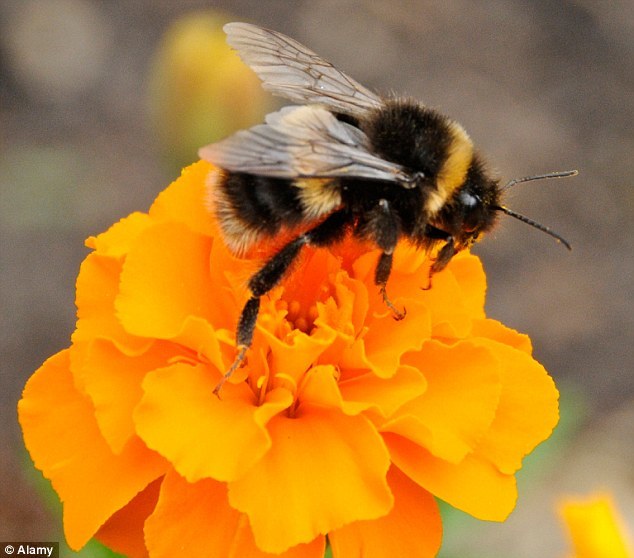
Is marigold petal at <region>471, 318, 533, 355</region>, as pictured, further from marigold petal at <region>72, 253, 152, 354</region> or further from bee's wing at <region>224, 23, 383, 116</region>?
marigold petal at <region>72, 253, 152, 354</region>

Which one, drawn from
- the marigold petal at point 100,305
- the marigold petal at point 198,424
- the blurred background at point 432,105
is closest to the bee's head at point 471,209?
the marigold petal at point 198,424

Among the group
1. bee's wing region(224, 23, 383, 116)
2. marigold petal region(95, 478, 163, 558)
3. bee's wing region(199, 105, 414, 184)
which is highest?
bee's wing region(199, 105, 414, 184)

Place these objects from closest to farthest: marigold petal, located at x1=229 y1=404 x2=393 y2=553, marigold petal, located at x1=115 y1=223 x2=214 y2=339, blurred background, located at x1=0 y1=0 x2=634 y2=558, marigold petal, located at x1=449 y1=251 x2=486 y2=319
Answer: marigold petal, located at x1=229 y1=404 x2=393 y2=553 < marigold petal, located at x1=115 y1=223 x2=214 y2=339 < marigold petal, located at x1=449 y1=251 x2=486 y2=319 < blurred background, located at x1=0 y1=0 x2=634 y2=558

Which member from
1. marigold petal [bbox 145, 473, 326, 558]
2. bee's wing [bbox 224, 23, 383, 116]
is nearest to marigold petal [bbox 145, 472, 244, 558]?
marigold petal [bbox 145, 473, 326, 558]

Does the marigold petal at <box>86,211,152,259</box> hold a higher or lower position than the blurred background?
higher

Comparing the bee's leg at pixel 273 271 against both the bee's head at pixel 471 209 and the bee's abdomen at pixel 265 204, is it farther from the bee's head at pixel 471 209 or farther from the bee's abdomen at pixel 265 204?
the bee's head at pixel 471 209

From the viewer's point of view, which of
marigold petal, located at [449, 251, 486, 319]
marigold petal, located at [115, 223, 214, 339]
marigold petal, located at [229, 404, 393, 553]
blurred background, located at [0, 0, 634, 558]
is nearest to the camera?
marigold petal, located at [229, 404, 393, 553]

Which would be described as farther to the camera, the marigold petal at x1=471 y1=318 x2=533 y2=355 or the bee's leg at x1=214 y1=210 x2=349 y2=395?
the marigold petal at x1=471 y1=318 x2=533 y2=355

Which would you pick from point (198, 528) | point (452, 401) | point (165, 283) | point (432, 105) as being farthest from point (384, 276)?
point (432, 105)

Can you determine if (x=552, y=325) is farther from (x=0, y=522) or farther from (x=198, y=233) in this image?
(x=198, y=233)
